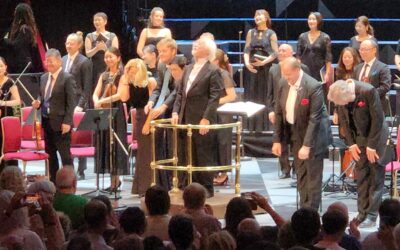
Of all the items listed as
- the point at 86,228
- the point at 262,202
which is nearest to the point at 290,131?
the point at 262,202

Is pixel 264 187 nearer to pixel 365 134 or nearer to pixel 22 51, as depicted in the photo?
pixel 365 134

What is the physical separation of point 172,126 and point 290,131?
1190 mm

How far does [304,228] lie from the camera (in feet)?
20.4

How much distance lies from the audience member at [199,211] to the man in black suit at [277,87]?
434 cm

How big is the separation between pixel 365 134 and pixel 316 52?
4.17m

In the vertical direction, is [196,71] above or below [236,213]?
above

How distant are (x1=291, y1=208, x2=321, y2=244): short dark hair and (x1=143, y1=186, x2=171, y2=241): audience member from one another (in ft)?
3.74

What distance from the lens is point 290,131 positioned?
412 inches

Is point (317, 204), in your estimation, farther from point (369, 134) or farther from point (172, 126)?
point (172, 126)

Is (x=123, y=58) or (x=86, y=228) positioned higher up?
(x=123, y=58)

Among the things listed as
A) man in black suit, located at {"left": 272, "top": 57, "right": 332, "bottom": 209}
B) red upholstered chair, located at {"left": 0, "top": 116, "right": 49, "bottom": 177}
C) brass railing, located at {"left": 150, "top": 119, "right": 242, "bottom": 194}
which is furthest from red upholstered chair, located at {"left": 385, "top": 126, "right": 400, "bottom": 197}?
red upholstered chair, located at {"left": 0, "top": 116, "right": 49, "bottom": 177}

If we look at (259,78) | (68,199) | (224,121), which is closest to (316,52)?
(259,78)

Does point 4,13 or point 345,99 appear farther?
point 4,13

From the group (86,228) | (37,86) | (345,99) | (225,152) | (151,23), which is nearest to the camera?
(86,228)
